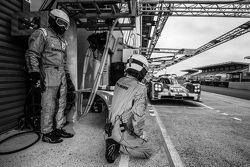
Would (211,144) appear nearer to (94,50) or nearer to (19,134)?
(19,134)

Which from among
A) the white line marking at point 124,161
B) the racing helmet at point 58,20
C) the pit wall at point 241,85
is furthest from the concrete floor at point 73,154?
the pit wall at point 241,85

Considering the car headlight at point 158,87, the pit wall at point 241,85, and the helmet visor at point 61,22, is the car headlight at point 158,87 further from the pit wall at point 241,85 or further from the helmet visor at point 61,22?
the pit wall at point 241,85

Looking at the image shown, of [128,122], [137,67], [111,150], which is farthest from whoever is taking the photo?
[137,67]

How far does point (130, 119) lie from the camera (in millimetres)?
2160

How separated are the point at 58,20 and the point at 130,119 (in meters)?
2.06

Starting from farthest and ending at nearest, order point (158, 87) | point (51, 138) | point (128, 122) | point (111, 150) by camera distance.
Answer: point (158, 87), point (51, 138), point (128, 122), point (111, 150)

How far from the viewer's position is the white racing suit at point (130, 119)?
2072mm

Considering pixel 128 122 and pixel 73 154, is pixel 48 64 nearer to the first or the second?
pixel 73 154

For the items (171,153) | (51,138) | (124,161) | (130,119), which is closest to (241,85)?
(171,153)

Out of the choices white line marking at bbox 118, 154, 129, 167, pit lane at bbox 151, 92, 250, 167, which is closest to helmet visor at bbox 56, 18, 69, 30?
white line marking at bbox 118, 154, 129, 167

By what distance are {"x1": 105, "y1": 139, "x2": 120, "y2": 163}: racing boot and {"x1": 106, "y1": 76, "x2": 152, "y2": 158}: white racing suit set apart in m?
0.06

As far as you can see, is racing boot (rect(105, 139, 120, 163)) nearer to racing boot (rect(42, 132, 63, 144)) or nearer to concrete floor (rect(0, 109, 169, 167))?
concrete floor (rect(0, 109, 169, 167))

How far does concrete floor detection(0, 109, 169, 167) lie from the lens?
1972 millimetres

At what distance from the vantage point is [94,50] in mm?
4668
